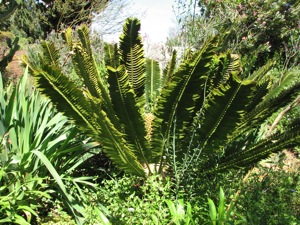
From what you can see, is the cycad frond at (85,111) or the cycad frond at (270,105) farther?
the cycad frond at (270,105)

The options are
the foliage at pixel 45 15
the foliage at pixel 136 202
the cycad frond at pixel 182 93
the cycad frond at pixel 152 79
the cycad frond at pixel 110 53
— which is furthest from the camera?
the foliage at pixel 45 15

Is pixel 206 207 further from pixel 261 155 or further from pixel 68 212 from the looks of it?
pixel 68 212

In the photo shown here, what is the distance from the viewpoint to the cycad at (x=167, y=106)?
2240 millimetres

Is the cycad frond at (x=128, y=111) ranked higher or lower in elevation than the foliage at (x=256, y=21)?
lower

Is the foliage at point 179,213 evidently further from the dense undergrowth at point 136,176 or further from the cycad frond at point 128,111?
the cycad frond at point 128,111

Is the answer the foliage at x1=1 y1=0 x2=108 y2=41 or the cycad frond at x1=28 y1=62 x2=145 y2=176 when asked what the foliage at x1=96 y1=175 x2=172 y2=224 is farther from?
the foliage at x1=1 y1=0 x2=108 y2=41

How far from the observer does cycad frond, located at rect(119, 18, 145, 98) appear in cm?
247

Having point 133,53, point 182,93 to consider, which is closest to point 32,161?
point 133,53

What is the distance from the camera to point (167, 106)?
2488 mm

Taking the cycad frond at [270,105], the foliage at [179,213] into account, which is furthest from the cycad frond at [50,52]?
the cycad frond at [270,105]

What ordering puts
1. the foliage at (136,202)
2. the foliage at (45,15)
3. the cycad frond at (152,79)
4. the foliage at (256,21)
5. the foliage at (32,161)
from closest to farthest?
1. the foliage at (136,202)
2. the foliage at (32,161)
3. the cycad frond at (152,79)
4. the foliage at (256,21)
5. the foliage at (45,15)

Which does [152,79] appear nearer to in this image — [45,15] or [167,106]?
[167,106]

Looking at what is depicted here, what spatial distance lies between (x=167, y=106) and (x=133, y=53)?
525mm

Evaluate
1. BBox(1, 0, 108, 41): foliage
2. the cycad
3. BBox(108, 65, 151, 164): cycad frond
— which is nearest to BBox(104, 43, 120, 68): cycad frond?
the cycad
